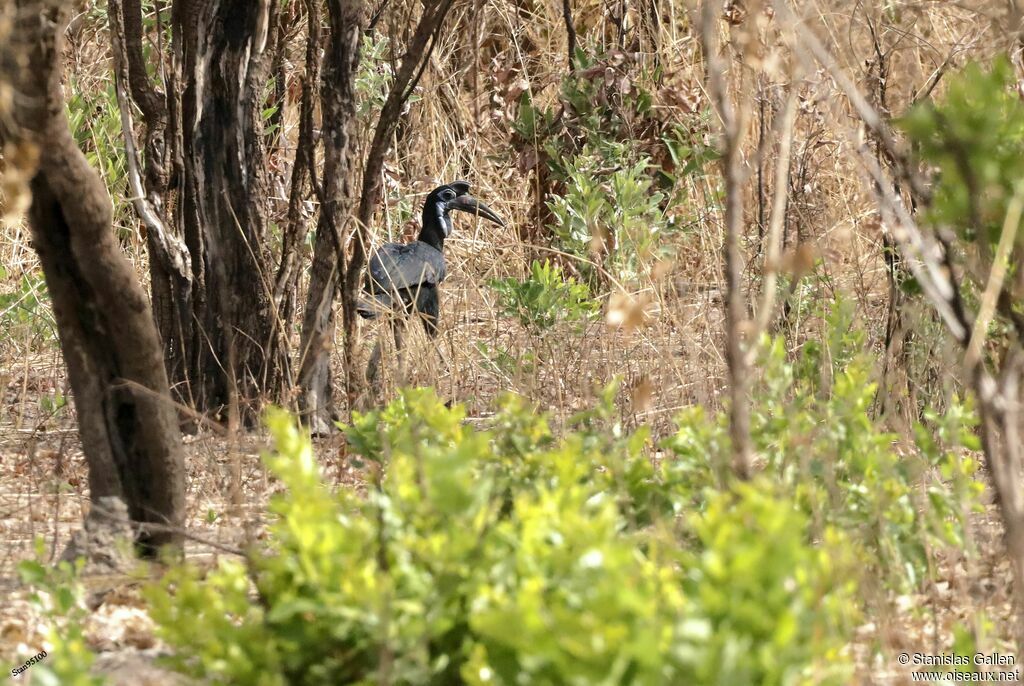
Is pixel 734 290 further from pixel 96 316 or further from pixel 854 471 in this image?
pixel 96 316

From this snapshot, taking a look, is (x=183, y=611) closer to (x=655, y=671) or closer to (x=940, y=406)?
(x=655, y=671)

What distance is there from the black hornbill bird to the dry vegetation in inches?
7.8

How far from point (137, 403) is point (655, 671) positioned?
1.77 metres

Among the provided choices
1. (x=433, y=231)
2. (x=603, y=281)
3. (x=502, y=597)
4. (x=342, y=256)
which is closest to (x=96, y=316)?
(x=502, y=597)

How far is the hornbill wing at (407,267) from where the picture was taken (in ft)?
19.9

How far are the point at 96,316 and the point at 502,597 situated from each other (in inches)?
58.8

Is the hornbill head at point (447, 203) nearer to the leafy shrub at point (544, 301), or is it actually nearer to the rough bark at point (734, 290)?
the leafy shrub at point (544, 301)

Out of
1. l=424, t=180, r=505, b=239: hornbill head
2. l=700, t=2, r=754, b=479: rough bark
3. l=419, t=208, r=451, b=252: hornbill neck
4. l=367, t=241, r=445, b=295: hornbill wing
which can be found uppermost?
l=700, t=2, r=754, b=479: rough bark

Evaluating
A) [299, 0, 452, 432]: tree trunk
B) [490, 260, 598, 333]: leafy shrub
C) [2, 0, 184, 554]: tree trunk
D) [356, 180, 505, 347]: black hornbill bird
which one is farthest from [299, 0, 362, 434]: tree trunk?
[2, 0, 184, 554]: tree trunk

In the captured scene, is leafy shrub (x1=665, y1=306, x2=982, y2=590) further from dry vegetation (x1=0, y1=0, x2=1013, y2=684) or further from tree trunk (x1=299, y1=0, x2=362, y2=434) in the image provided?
tree trunk (x1=299, y1=0, x2=362, y2=434)

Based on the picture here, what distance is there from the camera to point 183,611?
199 centimetres

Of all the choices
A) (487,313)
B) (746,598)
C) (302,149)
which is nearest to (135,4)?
(302,149)

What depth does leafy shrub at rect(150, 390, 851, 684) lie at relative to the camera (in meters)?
1.58

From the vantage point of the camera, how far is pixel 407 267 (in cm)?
621
